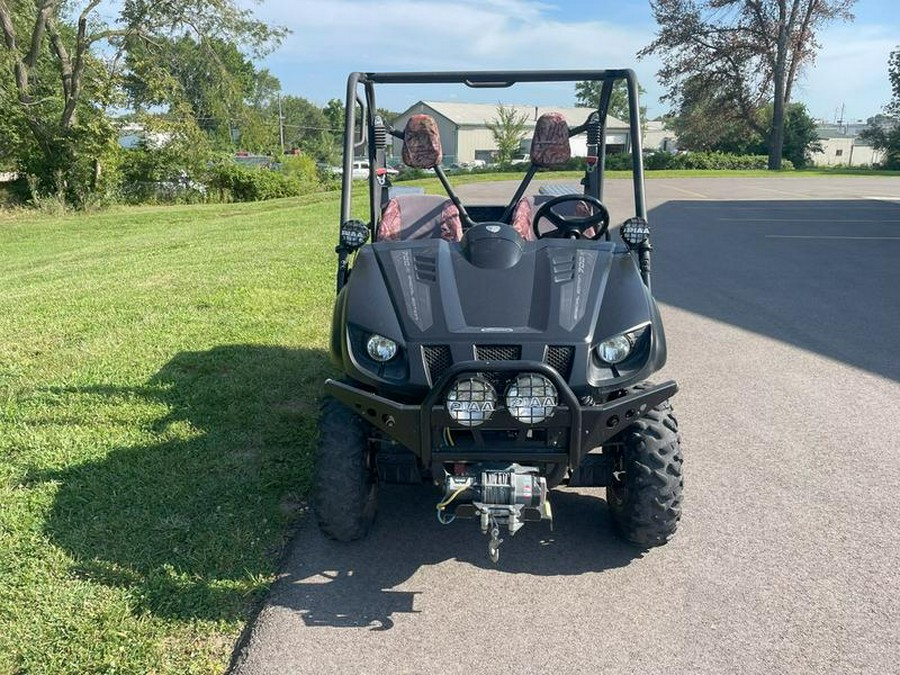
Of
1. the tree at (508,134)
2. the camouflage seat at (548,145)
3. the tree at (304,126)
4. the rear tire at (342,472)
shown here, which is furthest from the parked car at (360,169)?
the tree at (304,126)

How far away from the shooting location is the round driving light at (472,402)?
253 centimetres

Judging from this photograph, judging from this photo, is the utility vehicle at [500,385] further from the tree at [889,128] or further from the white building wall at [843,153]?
the white building wall at [843,153]

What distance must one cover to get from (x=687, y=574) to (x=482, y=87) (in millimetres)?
2689

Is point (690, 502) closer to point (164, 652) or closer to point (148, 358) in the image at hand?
point (164, 652)

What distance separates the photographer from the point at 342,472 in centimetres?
289

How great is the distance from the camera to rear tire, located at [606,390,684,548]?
9.35ft

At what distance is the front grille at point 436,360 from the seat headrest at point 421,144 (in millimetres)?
1829

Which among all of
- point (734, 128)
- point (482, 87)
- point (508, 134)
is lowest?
point (482, 87)

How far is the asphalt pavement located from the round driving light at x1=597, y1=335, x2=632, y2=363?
85 centimetres

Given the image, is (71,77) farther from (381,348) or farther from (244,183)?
(381,348)

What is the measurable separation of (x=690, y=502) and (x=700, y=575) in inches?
24.6

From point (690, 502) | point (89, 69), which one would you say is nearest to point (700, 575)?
point (690, 502)

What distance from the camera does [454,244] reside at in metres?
3.30

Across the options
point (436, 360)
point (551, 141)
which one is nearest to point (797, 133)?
point (551, 141)
